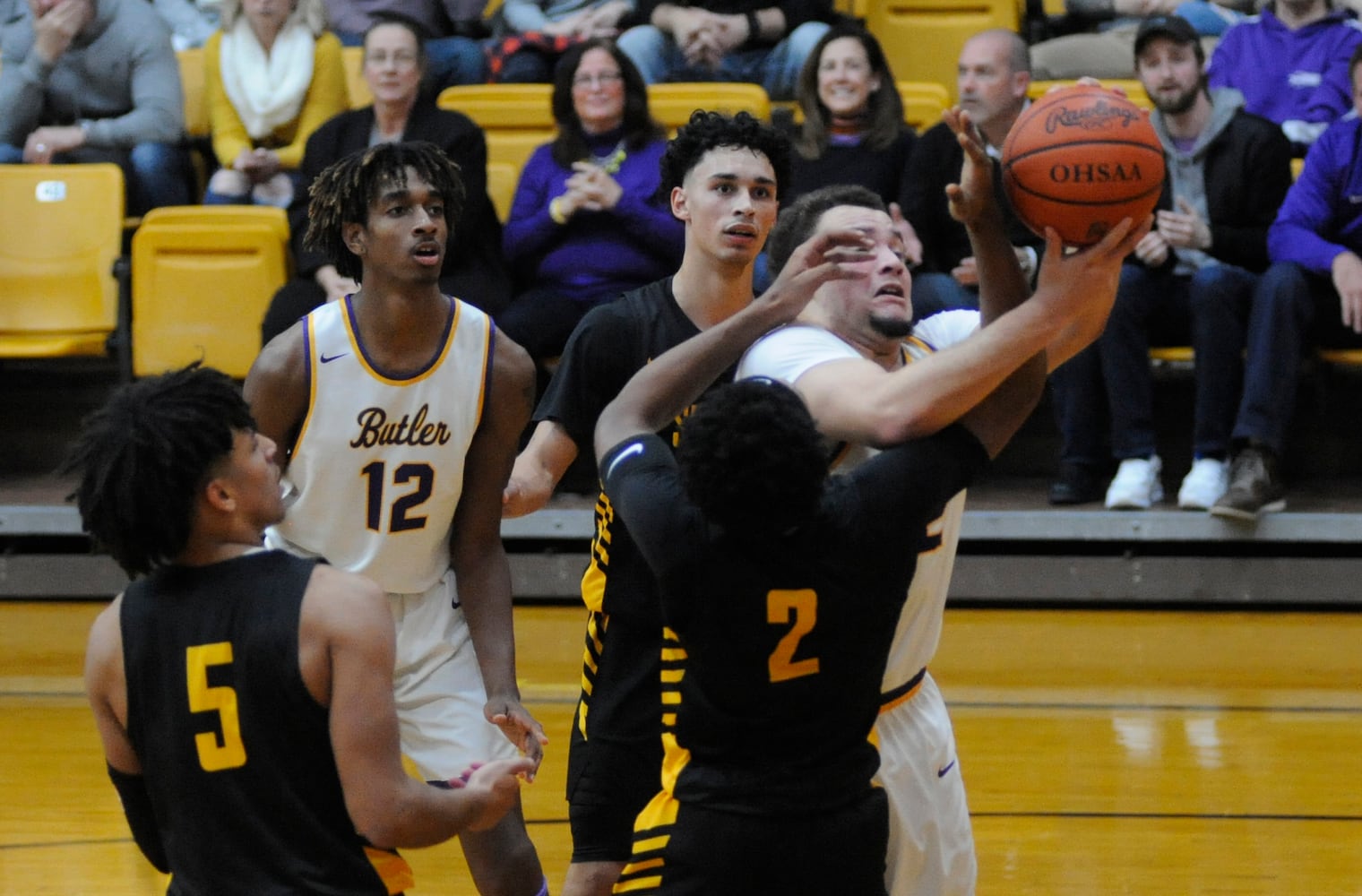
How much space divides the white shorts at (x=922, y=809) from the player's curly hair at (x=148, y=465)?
1.21 m

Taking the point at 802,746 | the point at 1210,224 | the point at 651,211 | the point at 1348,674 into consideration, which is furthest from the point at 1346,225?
the point at 802,746

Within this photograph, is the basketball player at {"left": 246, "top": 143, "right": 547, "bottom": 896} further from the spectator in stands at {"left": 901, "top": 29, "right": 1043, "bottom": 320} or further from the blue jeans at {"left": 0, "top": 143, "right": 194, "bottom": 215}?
the blue jeans at {"left": 0, "top": 143, "right": 194, "bottom": 215}

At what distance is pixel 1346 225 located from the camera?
663cm

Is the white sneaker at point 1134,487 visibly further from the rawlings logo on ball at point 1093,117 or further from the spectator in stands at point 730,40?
the rawlings logo on ball at point 1093,117

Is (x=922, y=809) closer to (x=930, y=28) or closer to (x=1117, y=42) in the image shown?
(x=1117, y=42)

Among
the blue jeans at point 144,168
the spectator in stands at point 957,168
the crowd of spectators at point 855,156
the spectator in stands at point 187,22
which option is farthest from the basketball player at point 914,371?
the spectator in stands at point 187,22

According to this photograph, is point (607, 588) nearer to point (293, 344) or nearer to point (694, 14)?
point (293, 344)

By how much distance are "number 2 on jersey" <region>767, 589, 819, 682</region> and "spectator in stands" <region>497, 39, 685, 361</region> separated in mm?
4343

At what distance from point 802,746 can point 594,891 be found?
111 centimetres

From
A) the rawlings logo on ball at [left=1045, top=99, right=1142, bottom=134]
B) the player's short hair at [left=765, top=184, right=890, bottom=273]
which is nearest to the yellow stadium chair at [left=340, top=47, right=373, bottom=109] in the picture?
the player's short hair at [left=765, top=184, right=890, bottom=273]

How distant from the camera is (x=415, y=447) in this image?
3521mm

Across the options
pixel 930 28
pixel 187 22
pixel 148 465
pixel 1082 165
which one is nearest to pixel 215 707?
pixel 148 465

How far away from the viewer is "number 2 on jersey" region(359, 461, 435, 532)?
353 centimetres

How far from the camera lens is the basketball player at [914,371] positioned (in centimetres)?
249
